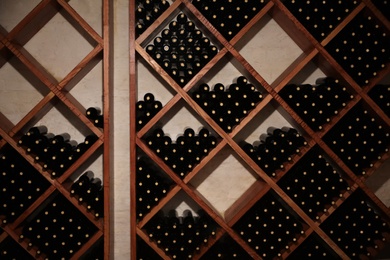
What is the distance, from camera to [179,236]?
1.86 m

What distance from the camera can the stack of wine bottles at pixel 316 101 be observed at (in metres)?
1.87

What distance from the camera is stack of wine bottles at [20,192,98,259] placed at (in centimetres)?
179

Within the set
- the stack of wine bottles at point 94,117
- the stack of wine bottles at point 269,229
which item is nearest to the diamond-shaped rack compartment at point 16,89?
the stack of wine bottles at point 94,117

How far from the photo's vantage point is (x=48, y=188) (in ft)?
5.84

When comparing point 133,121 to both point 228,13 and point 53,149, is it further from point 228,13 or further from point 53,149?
point 228,13

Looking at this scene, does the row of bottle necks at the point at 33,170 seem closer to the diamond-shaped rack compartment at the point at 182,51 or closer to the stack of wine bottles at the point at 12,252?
the stack of wine bottles at the point at 12,252

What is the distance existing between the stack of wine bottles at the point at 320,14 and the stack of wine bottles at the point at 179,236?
1.26m

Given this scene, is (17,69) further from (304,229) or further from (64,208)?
(304,229)

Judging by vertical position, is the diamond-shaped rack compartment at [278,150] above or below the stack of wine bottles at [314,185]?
above

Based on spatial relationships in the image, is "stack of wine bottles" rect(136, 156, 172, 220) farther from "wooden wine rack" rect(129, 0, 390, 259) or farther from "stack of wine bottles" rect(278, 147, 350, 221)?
"stack of wine bottles" rect(278, 147, 350, 221)

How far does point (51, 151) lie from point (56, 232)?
439 mm

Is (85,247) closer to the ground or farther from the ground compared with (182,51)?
closer to the ground

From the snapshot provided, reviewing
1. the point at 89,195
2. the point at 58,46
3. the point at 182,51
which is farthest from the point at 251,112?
the point at 58,46

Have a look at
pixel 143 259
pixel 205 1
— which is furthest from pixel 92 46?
pixel 143 259
